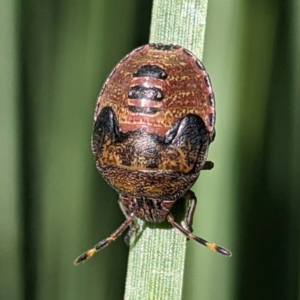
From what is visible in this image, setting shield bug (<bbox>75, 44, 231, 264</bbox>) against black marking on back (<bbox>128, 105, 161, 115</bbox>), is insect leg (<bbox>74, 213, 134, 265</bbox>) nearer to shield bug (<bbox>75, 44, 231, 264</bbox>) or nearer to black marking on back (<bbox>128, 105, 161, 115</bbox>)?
shield bug (<bbox>75, 44, 231, 264</bbox>)

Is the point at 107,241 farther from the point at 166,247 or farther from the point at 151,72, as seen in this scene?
the point at 151,72

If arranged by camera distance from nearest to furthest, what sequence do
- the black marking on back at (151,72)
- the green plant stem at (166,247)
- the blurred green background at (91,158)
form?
the green plant stem at (166,247) < the black marking on back at (151,72) < the blurred green background at (91,158)


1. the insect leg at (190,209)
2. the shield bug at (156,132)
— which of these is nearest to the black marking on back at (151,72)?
the shield bug at (156,132)

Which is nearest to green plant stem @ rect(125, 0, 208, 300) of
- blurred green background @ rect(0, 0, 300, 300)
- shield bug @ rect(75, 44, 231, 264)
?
shield bug @ rect(75, 44, 231, 264)

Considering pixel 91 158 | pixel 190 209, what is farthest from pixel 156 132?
pixel 91 158

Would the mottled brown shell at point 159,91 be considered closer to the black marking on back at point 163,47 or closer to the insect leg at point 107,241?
the black marking on back at point 163,47

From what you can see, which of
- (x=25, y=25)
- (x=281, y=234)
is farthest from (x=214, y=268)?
(x=25, y=25)

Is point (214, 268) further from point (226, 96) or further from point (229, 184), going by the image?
point (226, 96)
